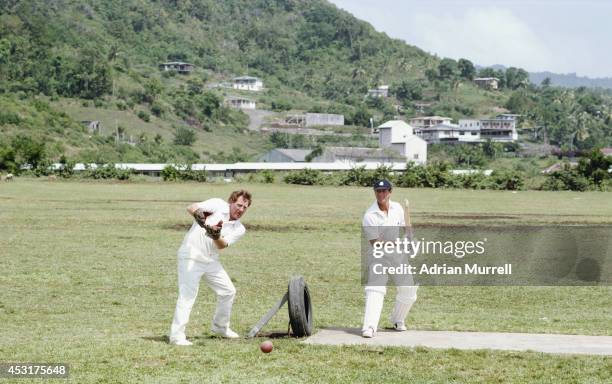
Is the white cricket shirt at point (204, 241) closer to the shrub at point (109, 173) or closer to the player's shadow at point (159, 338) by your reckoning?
the player's shadow at point (159, 338)

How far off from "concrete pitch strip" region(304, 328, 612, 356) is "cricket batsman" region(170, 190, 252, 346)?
1517mm

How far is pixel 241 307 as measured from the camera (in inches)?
683

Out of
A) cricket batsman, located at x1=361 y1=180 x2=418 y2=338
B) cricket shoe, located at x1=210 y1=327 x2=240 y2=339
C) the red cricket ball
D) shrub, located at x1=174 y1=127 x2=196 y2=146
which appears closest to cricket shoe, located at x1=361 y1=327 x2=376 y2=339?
cricket batsman, located at x1=361 y1=180 x2=418 y2=338

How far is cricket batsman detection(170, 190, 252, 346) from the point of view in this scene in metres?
12.0

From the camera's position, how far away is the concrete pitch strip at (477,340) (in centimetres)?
1205

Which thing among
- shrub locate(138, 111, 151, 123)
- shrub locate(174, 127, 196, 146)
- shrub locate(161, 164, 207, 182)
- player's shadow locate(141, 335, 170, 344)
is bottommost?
shrub locate(161, 164, 207, 182)

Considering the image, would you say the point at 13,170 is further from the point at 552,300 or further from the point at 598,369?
the point at 598,369

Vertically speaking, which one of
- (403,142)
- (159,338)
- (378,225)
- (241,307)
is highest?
(378,225)

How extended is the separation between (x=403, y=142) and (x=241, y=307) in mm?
149748

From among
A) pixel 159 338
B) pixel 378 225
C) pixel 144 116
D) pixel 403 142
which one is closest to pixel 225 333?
pixel 159 338

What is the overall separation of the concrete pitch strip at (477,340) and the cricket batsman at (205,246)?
1517mm

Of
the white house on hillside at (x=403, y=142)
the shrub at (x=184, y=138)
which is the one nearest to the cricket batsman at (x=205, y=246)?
the shrub at (x=184, y=138)

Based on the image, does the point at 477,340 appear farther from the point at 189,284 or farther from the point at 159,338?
the point at 159,338

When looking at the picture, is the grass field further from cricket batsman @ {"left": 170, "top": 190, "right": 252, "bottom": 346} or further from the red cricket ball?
cricket batsman @ {"left": 170, "top": 190, "right": 252, "bottom": 346}
